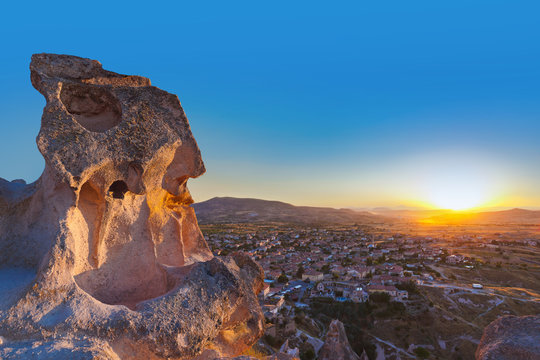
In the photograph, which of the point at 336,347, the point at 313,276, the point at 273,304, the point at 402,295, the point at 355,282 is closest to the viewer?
the point at 336,347

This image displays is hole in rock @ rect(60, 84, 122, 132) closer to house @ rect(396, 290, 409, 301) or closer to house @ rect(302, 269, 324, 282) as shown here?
house @ rect(396, 290, 409, 301)

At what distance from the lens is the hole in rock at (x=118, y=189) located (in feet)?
20.0

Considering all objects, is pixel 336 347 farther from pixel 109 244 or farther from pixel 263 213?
pixel 263 213

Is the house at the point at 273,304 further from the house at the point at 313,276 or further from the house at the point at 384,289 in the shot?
the house at the point at 313,276

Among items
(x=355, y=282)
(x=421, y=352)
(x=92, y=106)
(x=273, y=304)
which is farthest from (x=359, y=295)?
(x=92, y=106)

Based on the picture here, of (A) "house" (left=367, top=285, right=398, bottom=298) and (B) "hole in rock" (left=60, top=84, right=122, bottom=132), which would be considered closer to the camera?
(B) "hole in rock" (left=60, top=84, right=122, bottom=132)

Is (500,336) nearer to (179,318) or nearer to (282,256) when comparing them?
(179,318)

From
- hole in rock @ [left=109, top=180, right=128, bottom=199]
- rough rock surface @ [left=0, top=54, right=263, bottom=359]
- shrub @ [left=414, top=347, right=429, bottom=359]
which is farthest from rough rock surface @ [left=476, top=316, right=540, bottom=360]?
shrub @ [left=414, top=347, right=429, bottom=359]

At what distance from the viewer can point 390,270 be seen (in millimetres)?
50312

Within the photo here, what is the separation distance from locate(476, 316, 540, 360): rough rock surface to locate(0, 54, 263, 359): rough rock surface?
13.2 feet

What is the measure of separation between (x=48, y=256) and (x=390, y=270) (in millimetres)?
51379

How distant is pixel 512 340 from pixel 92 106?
27.6ft

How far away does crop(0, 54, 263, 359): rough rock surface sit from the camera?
436cm

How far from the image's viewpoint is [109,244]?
593cm
